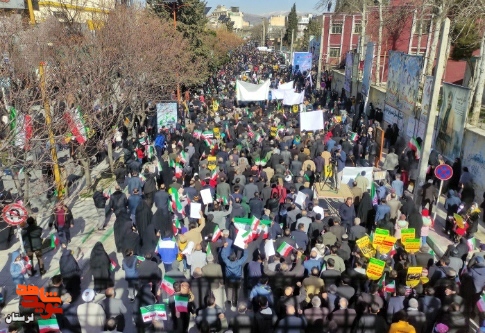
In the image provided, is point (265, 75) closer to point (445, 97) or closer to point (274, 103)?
point (274, 103)

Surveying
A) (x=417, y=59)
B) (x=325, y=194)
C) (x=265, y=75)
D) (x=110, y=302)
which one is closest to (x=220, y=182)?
(x=325, y=194)

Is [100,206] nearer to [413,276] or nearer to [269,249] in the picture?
[269,249]

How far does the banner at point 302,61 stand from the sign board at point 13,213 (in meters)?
33.4

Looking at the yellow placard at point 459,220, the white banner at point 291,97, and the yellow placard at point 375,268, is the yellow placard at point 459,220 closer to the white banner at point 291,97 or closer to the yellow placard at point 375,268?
the yellow placard at point 375,268

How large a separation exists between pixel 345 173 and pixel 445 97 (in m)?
5.21

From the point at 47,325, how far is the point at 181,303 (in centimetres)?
188

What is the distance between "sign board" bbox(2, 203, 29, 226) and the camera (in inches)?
315

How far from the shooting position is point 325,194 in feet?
38.9

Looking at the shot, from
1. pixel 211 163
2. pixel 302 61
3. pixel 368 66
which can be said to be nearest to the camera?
pixel 211 163

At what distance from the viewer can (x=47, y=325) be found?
606 centimetres

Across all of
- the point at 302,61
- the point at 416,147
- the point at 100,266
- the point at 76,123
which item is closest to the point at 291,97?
the point at 416,147

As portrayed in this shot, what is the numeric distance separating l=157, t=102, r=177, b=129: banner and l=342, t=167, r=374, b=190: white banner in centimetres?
892

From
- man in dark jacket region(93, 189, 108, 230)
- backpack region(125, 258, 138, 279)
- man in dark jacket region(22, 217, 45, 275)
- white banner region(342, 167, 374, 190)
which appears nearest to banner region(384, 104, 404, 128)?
white banner region(342, 167, 374, 190)

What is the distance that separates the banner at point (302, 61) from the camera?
128 ft
